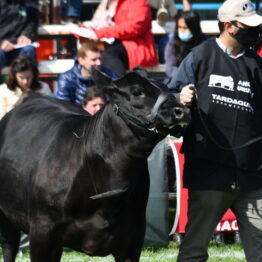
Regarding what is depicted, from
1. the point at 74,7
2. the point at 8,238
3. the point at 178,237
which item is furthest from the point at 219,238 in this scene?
the point at 74,7

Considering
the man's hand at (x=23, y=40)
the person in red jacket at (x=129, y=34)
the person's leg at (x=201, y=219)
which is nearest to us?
the person's leg at (x=201, y=219)

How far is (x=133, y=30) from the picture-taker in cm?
926

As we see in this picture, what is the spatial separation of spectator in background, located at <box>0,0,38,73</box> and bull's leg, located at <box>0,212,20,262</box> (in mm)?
3636

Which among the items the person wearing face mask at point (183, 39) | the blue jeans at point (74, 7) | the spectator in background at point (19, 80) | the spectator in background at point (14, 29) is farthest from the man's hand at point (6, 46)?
the person wearing face mask at point (183, 39)

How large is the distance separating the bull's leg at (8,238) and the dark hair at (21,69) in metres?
2.53

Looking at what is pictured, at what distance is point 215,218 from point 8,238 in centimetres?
187

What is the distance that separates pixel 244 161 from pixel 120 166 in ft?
3.01

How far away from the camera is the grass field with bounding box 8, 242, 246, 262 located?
707 centimetres

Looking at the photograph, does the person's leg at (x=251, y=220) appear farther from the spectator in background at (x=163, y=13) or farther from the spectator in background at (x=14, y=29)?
the spectator in background at (x=163, y=13)

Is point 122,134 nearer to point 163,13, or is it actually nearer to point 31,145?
point 31,145

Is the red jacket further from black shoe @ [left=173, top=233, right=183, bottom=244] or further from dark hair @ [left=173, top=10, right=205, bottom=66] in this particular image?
black shoe @ [left=173, top=233, right=183, bottom=244]

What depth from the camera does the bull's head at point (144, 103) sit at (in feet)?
14.5

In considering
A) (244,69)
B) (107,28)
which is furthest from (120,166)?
(107,28)

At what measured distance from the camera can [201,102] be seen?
5.14 metres
